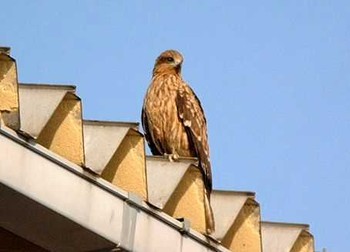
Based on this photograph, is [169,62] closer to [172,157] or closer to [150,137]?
[150,137]

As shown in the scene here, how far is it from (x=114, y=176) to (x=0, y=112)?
3.46ft

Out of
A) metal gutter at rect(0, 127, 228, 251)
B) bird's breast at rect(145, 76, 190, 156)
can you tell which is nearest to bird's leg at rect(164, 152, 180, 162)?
bird's breast at rect(145, 76, 190, 156)

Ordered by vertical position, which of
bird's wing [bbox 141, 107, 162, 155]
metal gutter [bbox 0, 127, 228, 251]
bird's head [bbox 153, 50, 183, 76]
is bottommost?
metal gutter [bbox 0, 127, 228, 251]

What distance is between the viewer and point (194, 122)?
12.4m

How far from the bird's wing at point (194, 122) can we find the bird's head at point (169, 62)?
0.95m

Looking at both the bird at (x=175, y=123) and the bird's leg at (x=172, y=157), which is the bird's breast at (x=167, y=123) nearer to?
the bird at (x=175, y=123)

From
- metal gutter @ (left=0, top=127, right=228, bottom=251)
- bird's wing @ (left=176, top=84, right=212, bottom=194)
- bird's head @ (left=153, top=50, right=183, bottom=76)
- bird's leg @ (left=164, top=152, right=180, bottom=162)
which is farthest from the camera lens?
bird's head @ (left=153, top=50, right=183, bottom=76)

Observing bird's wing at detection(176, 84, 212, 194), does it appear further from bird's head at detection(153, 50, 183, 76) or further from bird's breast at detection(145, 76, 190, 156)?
bird's head at detection(153, 50, 183, 76)

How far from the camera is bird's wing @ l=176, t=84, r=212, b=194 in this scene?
1224 centimetres

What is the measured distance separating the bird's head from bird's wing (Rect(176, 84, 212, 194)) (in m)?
0.95

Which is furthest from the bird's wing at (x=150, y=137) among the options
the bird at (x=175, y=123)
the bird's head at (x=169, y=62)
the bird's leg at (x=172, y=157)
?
the bird's head at (x=169, y=62)

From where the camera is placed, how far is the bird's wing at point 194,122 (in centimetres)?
1224

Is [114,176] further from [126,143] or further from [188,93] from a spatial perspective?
[188,93]

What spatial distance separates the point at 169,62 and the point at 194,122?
1554mm
